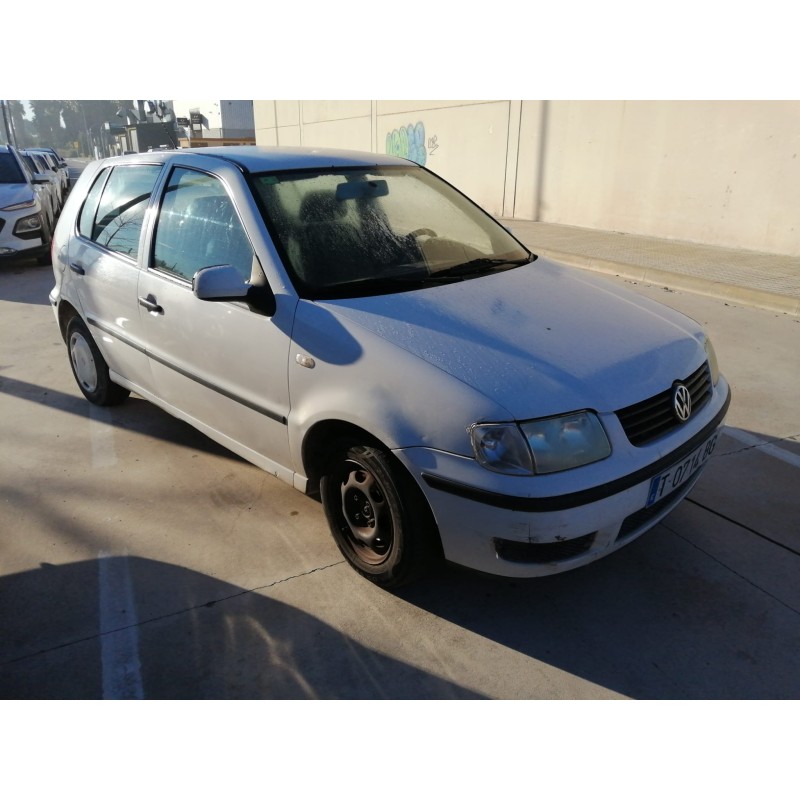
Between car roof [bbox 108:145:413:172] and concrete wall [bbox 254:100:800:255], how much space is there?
734 centimetres

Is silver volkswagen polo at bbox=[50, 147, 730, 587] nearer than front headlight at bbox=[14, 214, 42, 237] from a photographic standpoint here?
Yes

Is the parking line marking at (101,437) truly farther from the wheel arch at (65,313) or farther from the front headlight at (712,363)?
the front headlight at (712,363)

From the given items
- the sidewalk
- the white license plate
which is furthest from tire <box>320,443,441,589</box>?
the sidewalk

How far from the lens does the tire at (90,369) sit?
176 inches

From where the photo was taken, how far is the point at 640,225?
11172 millimetres

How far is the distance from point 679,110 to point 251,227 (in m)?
9.44

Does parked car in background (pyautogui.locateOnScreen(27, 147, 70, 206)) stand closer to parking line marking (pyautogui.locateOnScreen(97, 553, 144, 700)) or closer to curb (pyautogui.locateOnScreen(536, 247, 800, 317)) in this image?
curb (pyautogui.locateOnScreen(536, 247, 800, 317))

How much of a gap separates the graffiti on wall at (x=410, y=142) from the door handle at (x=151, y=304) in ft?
45.6

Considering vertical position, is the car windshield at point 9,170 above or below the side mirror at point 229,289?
below

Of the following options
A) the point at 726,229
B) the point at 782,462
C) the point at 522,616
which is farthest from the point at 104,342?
the point at 726,229

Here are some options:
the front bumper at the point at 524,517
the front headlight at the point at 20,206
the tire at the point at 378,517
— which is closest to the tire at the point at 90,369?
the tire at the point at 378,517

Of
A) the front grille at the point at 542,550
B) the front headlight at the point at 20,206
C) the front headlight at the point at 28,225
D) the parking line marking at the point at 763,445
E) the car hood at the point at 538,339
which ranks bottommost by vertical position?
the parking line marking at the point at 763,445

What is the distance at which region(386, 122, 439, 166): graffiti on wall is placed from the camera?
16938mm

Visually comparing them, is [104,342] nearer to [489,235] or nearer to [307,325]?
[307,325]
